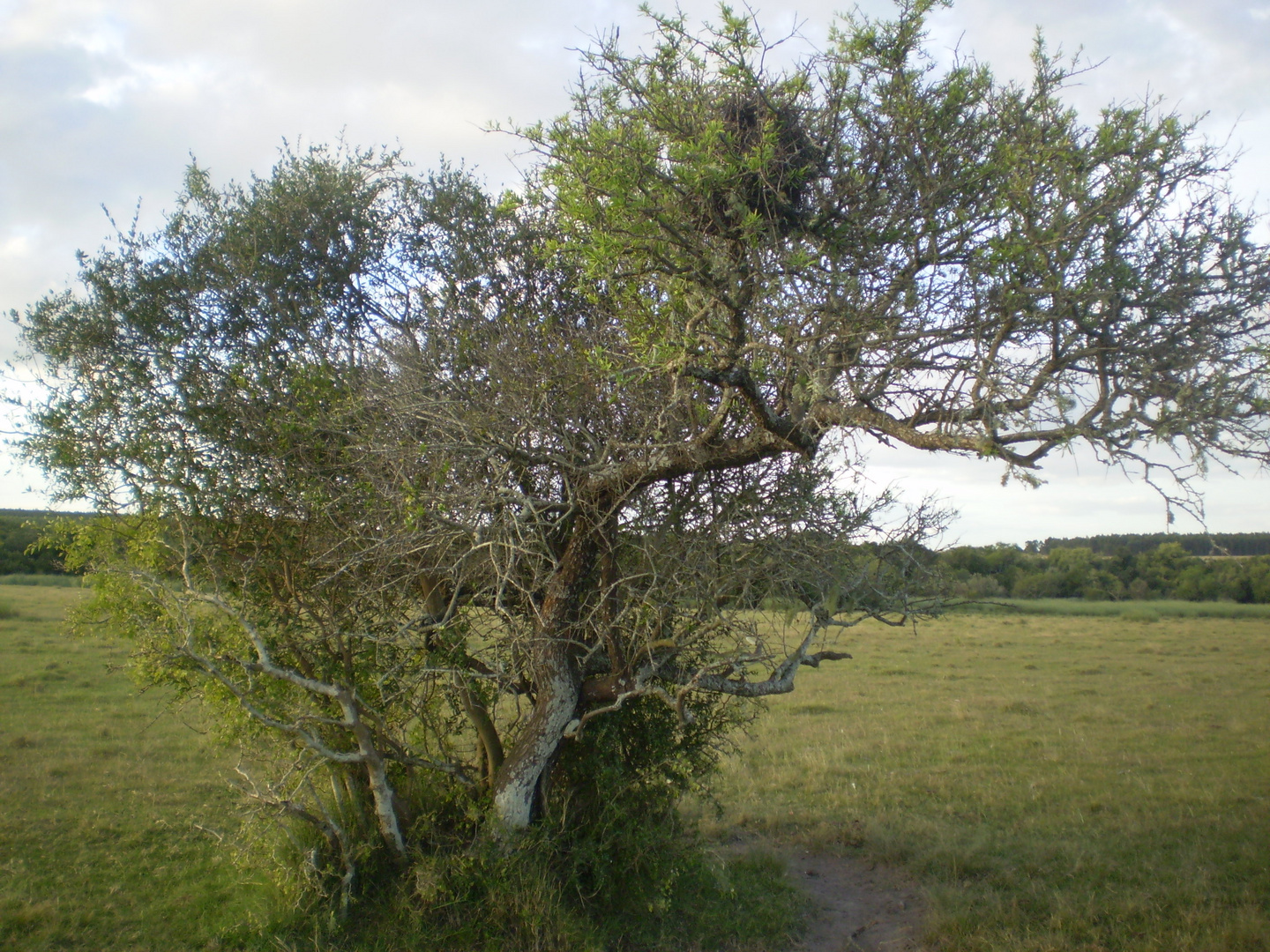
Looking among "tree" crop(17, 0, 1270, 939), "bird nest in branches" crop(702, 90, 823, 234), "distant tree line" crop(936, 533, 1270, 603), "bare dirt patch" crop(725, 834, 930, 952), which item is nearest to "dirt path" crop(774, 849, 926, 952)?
"bare dirt patch" crop(725, 834, 930, 952)

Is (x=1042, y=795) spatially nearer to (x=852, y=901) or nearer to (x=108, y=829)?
(x=852, y=901)

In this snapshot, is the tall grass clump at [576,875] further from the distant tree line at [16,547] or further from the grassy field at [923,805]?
the distant tree line at [16,547]

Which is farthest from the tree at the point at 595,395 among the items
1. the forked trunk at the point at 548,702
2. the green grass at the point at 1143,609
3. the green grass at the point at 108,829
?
the green grass at the point at 1143,609

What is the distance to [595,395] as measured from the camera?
7301 mm

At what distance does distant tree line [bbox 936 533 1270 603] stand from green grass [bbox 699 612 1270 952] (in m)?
3.46

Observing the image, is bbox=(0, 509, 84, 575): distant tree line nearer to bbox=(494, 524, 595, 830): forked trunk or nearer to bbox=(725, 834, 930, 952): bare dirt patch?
bbox=(494, 524, 595, 830): forked trunk

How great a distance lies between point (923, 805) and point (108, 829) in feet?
37.0

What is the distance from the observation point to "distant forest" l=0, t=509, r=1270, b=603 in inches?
339

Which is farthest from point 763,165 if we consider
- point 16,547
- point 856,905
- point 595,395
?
point 16,547

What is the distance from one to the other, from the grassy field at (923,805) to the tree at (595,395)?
2.18 meters

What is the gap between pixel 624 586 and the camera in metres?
7.39

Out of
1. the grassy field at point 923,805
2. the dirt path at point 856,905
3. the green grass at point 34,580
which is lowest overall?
the dirt path at point 856,905

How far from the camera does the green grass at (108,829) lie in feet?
23.9

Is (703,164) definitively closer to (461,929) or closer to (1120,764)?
(461,929)
